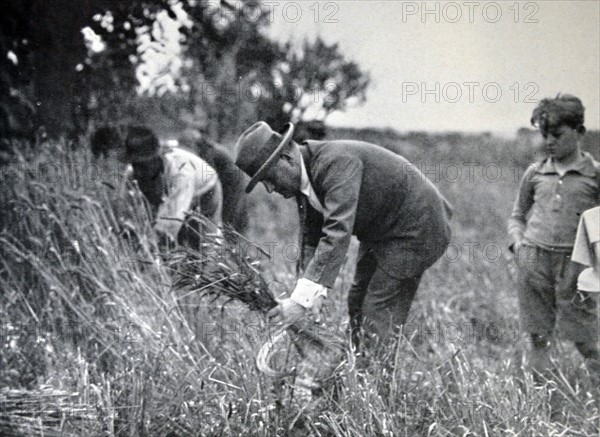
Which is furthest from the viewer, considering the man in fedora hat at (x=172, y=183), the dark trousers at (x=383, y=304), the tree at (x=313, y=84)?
the man in fedora hat at (x=172, y=183)

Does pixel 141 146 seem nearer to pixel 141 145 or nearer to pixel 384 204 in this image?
pixel 141 145

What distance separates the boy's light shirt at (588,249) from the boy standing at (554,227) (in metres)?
0.20

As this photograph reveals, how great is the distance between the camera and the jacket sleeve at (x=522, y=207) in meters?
4.12

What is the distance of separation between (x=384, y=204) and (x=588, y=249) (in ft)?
3.43

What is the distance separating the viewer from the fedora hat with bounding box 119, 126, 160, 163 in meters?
5.01

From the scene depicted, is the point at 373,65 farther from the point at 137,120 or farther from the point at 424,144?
the point at 137,120

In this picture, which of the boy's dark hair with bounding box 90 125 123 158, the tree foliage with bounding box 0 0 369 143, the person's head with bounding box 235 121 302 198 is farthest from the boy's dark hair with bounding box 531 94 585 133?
the boy's dark hair with bounding box 90 125 123 158

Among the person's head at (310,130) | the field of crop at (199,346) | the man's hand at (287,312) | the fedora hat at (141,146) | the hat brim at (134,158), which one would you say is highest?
the person's head at (310,130)

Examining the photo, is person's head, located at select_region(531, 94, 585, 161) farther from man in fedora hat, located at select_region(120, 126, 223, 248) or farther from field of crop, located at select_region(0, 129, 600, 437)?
man in fedora hat, located at select_region(120, 126, 223, 248)

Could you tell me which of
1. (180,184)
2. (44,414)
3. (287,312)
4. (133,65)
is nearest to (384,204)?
(287,312)

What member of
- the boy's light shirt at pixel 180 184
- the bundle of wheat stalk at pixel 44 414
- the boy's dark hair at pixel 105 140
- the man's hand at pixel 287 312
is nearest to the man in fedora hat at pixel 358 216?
the man's hand at pixel 287 312

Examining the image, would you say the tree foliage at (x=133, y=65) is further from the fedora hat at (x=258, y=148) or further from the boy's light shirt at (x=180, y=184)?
the fedora hat at (x=258, y=148)

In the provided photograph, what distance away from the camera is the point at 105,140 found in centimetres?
573

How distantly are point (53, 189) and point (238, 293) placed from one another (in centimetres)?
210
